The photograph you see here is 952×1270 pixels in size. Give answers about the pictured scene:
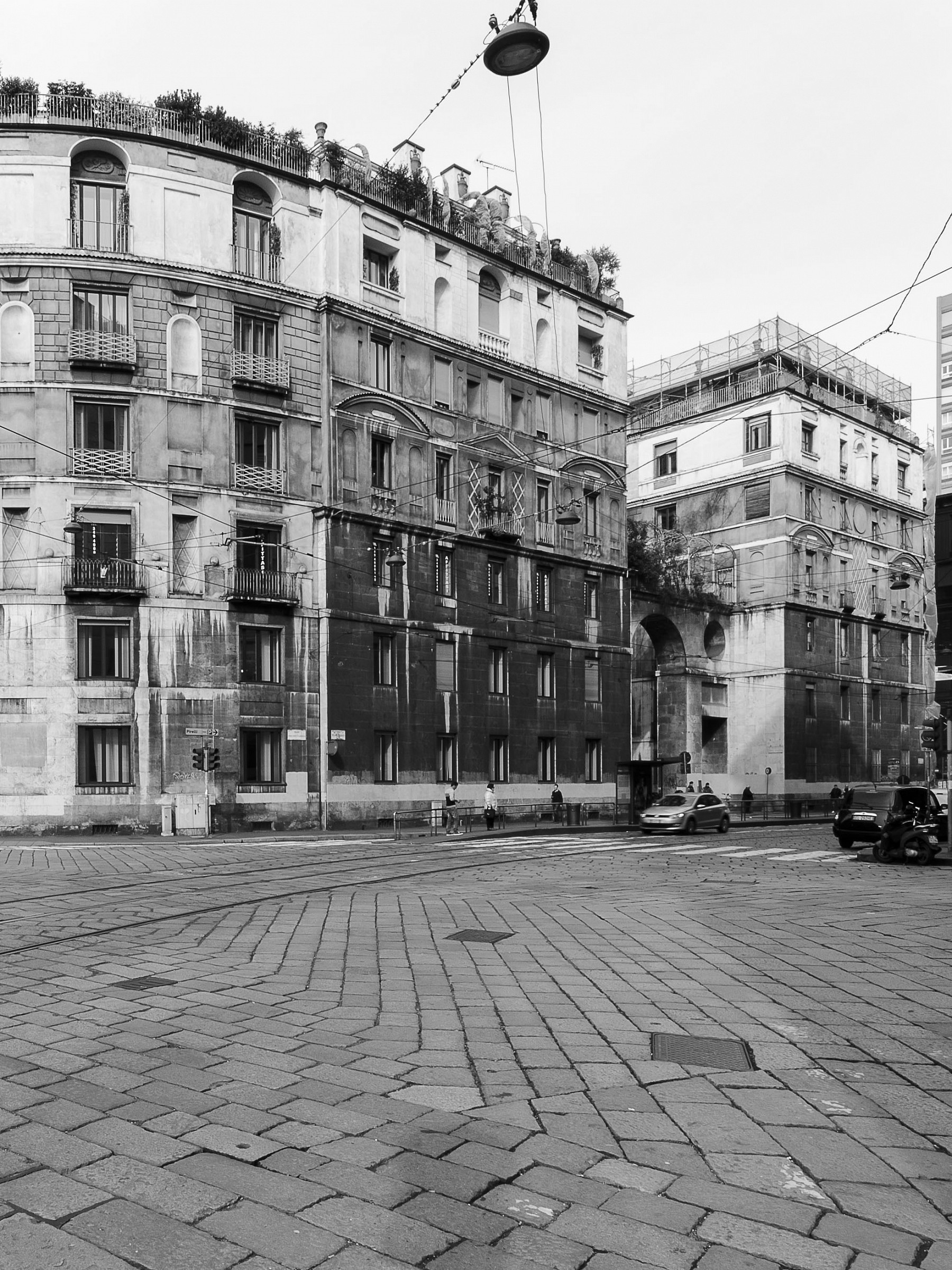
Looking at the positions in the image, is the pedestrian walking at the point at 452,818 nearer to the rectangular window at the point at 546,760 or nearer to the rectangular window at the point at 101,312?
the rectangular window at the point at 546,760

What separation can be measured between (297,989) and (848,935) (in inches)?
247

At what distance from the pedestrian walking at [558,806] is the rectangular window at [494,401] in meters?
14.6

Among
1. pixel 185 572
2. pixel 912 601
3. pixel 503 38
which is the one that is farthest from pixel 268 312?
pixel 912 601

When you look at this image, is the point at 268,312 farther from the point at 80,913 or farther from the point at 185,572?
the point at 80,913

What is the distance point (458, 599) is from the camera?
135ft

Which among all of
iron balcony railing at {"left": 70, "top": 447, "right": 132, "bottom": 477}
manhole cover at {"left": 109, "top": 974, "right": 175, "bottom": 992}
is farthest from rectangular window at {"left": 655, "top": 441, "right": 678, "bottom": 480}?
manhole cover at {"left": 109, "top": 974, "right": 175, "bottom": 992}

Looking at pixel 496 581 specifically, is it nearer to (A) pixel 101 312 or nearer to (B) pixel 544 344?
(B) pixel 544 344

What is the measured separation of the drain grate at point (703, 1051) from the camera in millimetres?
A: 6629

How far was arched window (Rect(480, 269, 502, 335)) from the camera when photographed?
1740 inches

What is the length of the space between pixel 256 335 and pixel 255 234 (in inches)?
139

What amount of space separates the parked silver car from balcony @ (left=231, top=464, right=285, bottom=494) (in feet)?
53.7

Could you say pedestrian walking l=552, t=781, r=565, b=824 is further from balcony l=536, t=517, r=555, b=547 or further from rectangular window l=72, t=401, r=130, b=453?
rectangular window l=72, t=401, r=130, b=453

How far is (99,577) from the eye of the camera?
111 feet

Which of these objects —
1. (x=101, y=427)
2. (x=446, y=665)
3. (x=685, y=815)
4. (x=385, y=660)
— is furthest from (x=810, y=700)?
(x=101, y=427)
